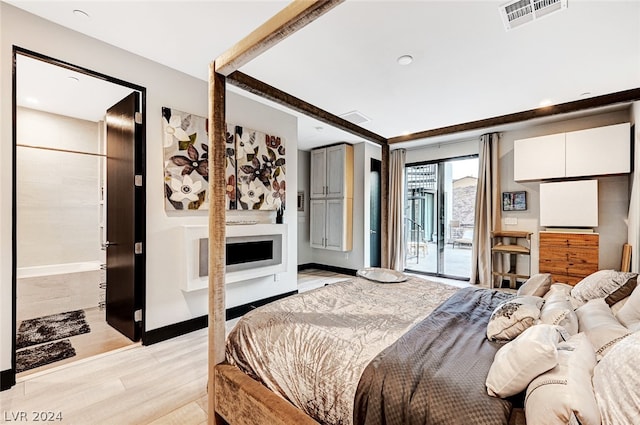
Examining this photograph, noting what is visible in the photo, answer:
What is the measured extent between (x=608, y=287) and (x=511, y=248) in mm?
3073

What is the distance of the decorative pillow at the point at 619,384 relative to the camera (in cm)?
81

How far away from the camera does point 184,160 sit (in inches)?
120

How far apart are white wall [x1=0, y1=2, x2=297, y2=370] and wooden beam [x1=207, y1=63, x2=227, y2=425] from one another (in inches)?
60.2

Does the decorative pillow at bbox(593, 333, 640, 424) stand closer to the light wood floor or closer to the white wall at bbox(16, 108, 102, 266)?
the light wood floor

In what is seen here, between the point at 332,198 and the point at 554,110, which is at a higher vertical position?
the point at 554,110

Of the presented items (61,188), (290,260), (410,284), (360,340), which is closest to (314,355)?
(360,340)

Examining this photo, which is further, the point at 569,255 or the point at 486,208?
the point at 486,208

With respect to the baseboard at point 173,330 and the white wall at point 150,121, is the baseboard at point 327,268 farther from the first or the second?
the baseboard at point 173,330

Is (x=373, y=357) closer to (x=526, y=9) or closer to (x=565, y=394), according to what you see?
(x=565, y=394)

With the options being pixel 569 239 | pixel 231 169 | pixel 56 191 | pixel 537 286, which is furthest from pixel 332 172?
pixel 56 191

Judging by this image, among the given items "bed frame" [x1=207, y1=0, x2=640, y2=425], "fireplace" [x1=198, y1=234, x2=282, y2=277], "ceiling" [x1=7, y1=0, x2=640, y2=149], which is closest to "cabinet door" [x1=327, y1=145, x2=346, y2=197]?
"ceiling" [x1=7, y1=0, x2=640, y2=149]

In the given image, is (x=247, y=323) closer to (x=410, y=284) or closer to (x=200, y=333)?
(x=410, y=284)

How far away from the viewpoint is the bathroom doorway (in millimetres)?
2785

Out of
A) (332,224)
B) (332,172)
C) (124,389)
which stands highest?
(332,172)
